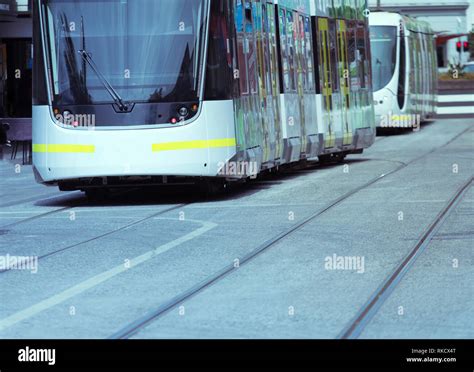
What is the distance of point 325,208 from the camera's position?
1588 cm

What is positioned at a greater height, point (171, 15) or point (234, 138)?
point (171, 15)

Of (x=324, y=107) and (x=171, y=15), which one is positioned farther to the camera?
(x=324, y=107)

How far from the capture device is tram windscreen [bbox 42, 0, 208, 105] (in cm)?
1662

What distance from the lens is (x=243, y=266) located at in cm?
1100

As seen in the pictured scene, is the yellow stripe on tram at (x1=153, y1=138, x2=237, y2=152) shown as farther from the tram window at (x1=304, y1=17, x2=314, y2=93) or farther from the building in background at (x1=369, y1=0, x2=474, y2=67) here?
the building in background at (x1=369, y1=0, x2=474, y2=67)

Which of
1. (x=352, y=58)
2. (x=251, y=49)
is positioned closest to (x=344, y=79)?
(x=352, y=58)

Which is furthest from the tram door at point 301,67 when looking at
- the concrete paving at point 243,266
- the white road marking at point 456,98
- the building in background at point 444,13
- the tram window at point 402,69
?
the building in background at point 444,13

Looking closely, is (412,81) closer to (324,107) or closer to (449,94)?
(449,94)

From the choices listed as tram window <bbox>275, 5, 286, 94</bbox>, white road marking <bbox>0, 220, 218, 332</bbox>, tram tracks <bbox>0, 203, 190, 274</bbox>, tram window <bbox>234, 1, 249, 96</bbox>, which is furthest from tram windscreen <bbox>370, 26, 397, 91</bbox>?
white road marking <bbox>0, 220, 218, 332</bbox>

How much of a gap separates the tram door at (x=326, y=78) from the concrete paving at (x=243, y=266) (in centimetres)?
418

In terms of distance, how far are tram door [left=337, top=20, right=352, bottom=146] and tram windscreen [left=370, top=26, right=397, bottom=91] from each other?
13884mm
